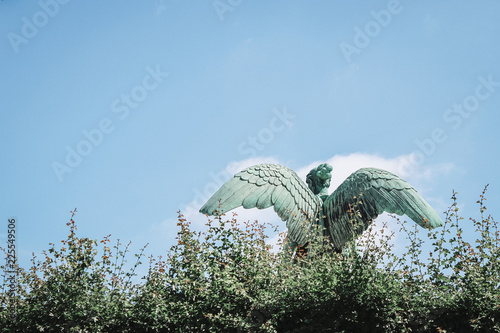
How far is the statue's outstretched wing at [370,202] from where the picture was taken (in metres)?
8.02

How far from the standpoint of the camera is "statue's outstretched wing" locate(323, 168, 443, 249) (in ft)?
26.3

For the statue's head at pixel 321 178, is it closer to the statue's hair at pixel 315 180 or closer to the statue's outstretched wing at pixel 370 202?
the statue's hair at pixel 315 180

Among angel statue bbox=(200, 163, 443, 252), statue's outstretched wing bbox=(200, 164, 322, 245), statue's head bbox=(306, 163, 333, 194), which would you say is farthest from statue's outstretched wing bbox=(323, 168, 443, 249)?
statue's head bbox=(306, 163, 333, 194)

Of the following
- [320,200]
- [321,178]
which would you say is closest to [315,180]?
[321,178]

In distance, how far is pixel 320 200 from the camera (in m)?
9.12

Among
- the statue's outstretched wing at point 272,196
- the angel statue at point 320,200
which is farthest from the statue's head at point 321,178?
the statue's outstretched wing at point 272,196

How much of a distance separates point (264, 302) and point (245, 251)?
1130mm

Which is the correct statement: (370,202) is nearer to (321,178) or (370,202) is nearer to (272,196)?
(321,178)

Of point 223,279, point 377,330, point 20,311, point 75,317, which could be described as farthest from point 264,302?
point 20,311

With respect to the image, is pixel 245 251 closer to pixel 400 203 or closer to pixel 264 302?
pixel 264 302

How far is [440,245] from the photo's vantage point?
20.7 feet

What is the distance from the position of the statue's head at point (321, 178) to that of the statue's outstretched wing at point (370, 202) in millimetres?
586

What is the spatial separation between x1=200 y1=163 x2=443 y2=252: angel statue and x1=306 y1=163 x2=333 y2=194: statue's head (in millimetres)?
491

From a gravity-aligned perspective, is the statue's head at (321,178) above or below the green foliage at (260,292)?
above
